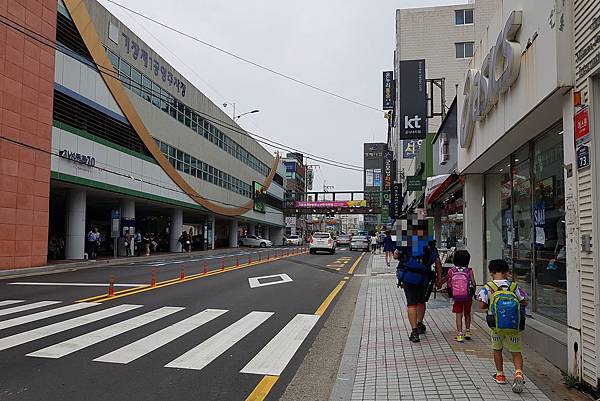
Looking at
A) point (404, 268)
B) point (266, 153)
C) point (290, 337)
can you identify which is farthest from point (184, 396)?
point (266, 153)

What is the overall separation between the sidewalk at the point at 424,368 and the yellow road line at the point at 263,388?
744 millimetres

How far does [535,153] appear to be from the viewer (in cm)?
801

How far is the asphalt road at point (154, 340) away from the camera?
5.69 m

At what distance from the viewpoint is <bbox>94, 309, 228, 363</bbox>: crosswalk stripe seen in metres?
6.88

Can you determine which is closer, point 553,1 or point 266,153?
point 553,1

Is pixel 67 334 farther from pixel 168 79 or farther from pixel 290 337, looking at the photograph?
pixel 168 79

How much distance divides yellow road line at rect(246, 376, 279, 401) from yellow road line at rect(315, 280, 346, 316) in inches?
192

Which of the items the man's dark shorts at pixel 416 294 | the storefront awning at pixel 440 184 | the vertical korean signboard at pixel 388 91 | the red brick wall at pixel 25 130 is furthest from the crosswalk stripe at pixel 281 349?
the vertical korean signboard at pixel 388 91

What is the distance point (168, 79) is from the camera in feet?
127

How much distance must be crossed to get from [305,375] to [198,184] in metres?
39.1

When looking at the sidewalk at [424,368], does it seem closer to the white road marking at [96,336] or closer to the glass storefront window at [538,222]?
the glass storefront window at [538,222]

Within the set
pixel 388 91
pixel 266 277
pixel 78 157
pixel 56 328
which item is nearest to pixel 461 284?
pixel 56 328

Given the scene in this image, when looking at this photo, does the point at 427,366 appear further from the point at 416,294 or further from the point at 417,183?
the point at 417,183

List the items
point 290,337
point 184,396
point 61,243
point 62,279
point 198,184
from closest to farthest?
point 184,396, point 290,337, point 62,279, point 61,243, point 198,184
